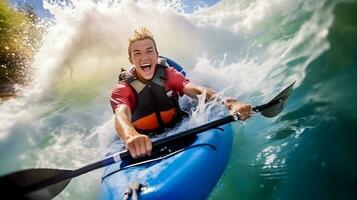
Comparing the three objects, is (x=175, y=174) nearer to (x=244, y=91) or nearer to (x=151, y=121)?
(x=151, y=121)

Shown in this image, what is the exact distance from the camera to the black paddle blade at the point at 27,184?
6.12 ft

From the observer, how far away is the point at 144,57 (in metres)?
3.49

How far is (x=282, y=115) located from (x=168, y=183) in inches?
91.8

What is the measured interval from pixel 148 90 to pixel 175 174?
4.23 feet

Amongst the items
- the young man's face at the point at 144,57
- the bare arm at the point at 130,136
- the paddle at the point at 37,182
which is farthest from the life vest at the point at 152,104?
the paddle at the point at 37,182

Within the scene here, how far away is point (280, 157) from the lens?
11.4 feet

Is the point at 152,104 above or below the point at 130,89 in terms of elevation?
below

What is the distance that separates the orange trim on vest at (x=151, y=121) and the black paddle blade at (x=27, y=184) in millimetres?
1457

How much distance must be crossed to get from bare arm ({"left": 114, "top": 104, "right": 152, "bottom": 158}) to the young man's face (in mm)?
494

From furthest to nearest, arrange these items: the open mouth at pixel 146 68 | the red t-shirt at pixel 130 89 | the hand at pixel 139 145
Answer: the open mouth at pixel 146 68 < the red t-shirt at pixel 130 89 < the hand at pixel 139 145

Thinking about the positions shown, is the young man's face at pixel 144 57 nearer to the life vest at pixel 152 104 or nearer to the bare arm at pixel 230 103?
the life vest at pixel 152 104

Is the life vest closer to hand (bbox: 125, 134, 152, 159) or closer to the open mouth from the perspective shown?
the open mouth

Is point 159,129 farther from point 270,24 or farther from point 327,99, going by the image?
point 270,24

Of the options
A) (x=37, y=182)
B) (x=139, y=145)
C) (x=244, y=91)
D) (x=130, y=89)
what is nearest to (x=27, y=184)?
(x=37, y=182)
